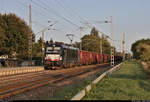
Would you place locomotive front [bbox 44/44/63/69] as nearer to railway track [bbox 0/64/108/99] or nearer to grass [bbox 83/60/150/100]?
railway track [bbox 0/64/108/99]

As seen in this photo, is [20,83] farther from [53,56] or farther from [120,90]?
[53,56]

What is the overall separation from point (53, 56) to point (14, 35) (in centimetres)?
1272

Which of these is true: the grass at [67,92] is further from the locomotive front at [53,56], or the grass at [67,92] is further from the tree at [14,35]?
the tree at [14,35]

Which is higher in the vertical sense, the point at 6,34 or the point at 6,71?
the point at 6,34

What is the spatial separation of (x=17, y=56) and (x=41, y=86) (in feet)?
91.8

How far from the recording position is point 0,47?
1406 inches

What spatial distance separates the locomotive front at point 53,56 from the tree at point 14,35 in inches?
348

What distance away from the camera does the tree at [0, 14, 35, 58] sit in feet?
126

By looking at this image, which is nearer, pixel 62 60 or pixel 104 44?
pixel 62 60

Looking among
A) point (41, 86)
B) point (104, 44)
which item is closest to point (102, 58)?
point (104, 44)

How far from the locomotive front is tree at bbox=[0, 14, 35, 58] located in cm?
885

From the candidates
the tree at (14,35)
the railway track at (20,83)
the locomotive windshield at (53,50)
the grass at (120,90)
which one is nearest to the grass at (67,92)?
the grass at (120,90)

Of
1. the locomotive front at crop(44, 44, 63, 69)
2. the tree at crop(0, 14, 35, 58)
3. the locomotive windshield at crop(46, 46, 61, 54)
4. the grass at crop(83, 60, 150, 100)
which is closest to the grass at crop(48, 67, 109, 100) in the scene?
the grass at crop(83, 60, 150, 100)

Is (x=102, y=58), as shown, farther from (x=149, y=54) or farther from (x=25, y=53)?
(x=149, y=54)
